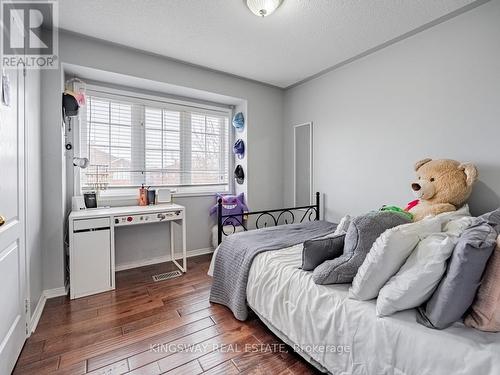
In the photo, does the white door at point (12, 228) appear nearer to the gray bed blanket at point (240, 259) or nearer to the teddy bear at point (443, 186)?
the gray bed blanket at point (240, 259)

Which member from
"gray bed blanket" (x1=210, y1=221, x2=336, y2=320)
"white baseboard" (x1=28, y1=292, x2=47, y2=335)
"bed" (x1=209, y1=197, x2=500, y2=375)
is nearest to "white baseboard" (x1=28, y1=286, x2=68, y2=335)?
"white baseboard" (x1=28, y1=292, x2=47, y2=335)

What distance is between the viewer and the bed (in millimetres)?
942

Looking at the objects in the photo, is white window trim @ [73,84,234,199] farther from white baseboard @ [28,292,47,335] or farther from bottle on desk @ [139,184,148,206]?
white baseboard @ [28,292,47,335]

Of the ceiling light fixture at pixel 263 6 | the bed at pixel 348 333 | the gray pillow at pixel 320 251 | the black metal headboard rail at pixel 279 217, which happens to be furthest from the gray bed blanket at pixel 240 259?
the ceiling light fixture at pixel 263 6

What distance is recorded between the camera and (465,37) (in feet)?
6.62

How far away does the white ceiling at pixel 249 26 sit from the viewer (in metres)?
1.97

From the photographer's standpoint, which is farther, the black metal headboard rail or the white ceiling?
the black metal headboard rail

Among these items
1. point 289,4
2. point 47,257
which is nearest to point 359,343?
point 289,4

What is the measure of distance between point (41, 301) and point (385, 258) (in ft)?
9.24

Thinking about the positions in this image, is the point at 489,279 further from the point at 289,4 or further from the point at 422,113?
the point at 289,4

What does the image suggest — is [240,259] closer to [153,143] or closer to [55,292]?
[55,292]

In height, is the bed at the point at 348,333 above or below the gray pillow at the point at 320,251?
below

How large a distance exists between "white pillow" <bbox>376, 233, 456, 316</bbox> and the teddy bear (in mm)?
952

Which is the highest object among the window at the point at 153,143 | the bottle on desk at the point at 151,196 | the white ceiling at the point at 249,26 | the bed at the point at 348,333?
the white ceiling at the point at 249,26
